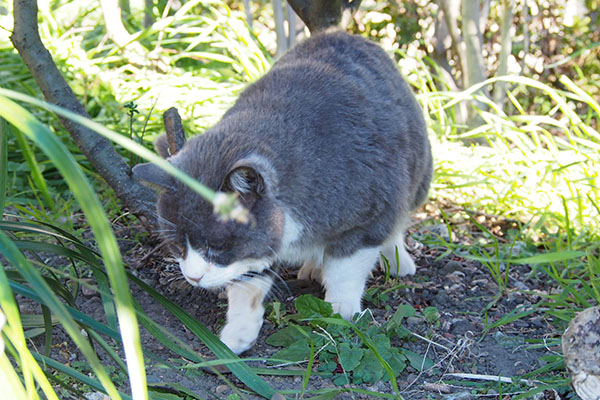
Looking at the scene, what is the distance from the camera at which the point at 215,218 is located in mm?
2176

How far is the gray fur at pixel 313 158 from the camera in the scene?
7.35ft

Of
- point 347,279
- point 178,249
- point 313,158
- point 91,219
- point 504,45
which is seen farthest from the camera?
point 504,45

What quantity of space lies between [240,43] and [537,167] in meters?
2.04

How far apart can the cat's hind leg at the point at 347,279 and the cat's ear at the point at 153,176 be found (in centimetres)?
71

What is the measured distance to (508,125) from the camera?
13.5 feet

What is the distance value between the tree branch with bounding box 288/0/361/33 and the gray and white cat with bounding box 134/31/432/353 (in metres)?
0.54

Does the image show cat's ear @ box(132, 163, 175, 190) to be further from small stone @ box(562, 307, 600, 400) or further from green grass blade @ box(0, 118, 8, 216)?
small stone @ box(562, 307, 600, 400)

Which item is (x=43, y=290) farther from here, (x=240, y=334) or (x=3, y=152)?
(x=240, y=334)

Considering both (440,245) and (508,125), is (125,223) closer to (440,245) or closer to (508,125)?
(440,245)

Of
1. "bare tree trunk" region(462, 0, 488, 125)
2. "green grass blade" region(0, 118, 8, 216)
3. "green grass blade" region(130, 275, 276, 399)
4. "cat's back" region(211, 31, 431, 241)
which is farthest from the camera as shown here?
"bare tree trunk" region(462, 0, 488, 125)

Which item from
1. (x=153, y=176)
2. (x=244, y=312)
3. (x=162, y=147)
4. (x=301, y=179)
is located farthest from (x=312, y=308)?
(x=162, y=147)

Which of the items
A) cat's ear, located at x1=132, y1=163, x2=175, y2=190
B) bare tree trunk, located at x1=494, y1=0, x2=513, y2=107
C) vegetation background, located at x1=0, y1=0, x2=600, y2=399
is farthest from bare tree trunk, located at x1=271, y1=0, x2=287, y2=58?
cat's ear, located at x1=132, y1=163, x2=175, y2=190

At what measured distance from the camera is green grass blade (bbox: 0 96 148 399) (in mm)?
1121

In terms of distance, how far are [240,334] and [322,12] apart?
1.73 m
